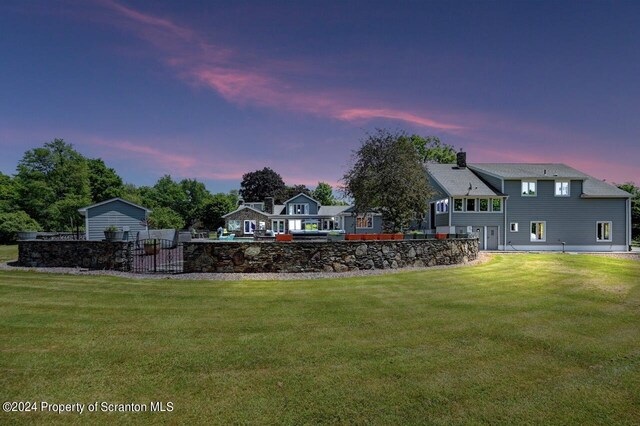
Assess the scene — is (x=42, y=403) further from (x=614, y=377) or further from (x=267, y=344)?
(x=614, y=377)

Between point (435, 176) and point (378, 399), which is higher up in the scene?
point (435, 176)

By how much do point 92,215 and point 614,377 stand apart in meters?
37.1

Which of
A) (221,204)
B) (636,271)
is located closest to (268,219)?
(221,204)

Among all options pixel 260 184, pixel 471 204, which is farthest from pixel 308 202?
pixel 260 184

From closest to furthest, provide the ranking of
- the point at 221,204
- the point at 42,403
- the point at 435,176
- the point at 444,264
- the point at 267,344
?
1. the point at 42,403
2. the point at 267,344
3. the point at 444,264
4. the point at 435,176
5. the point at 221,204

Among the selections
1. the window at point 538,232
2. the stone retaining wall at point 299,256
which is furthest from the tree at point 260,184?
the stone retaining wall at point 299,256

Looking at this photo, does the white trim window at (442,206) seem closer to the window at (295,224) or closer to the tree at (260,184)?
the window at (295,224)

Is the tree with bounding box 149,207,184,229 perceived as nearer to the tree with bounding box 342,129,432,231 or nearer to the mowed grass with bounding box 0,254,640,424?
the tree with bounding box 342,129,432,231

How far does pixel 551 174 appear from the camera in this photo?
117 ft

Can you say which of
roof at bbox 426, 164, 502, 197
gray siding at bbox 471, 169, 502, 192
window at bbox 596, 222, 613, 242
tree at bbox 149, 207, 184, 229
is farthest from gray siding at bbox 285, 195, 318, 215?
window at bbox 596, 222, 613, 242

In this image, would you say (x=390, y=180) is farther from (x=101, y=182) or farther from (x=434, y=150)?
(x=101, y=182)

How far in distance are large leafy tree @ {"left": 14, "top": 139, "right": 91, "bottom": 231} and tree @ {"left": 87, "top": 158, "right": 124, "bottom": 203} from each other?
4.10 m

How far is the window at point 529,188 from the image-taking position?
34188 mm

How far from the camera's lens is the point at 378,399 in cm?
435
